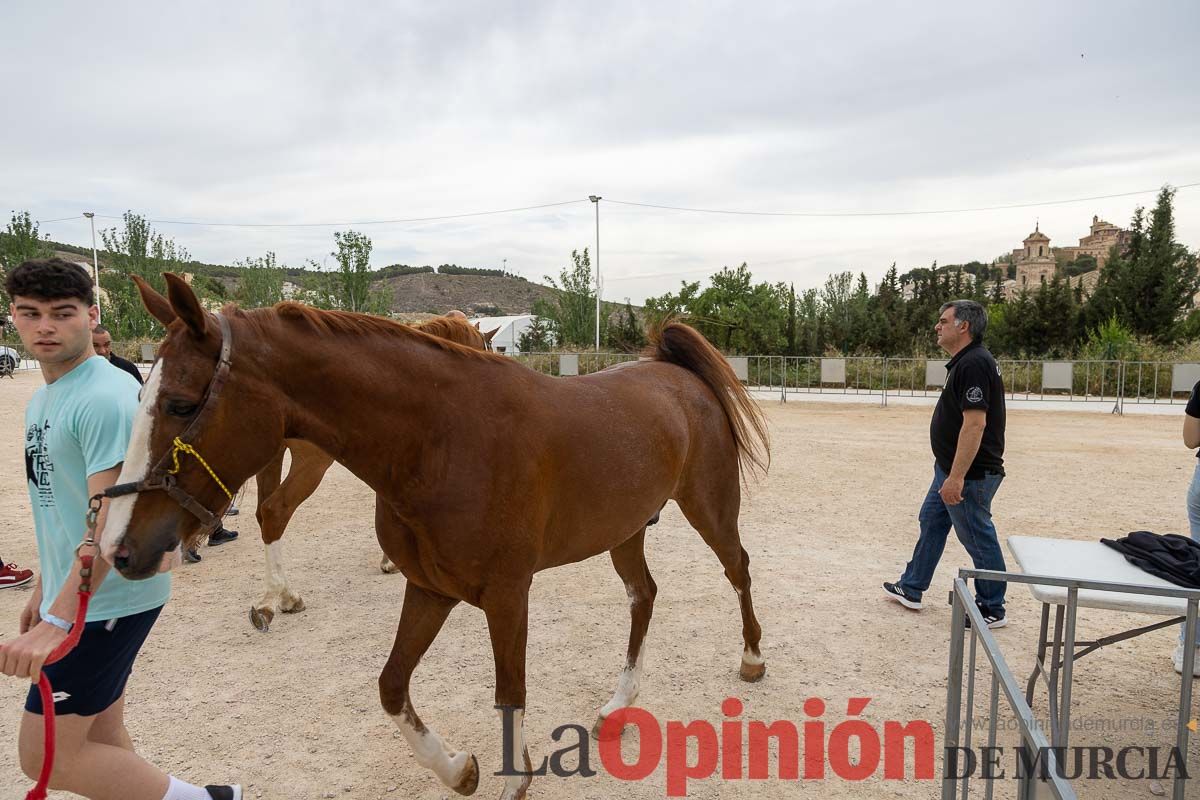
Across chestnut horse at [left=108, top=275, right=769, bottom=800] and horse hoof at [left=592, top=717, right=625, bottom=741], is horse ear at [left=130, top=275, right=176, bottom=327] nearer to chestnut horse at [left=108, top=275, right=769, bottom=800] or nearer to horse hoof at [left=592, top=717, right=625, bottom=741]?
chestnut horse at [left=108, top=275, right=769, bottom=800]

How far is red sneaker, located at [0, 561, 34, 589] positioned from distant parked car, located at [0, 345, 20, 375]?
24.0 metres

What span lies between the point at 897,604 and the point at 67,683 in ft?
14.7

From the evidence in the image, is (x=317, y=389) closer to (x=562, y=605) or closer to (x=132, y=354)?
(x=562, y=605)

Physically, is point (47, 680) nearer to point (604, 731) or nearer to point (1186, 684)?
point (604, 731)

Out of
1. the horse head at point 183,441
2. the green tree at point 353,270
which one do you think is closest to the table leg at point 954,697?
the horse head at point 183,441

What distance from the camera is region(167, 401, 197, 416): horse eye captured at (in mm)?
1771

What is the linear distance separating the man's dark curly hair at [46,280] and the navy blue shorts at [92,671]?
91 centimetres

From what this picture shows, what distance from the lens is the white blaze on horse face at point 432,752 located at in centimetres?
250

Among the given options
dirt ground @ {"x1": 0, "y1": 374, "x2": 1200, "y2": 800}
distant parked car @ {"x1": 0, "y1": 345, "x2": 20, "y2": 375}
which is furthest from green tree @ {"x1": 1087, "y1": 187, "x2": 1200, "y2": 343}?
distant parked car @ {"x1": 0, "y1": 345, "x2": 20, "y2": 375}

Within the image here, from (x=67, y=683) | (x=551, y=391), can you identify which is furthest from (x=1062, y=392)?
(x=67, y=683)

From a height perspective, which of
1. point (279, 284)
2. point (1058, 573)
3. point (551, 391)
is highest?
point (279, 284)

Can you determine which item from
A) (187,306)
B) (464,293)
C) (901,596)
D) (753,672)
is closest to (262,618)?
(753,672)

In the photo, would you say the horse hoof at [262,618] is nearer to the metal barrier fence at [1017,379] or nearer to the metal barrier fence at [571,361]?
the metal barrier fence at [571,361]

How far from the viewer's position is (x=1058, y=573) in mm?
2830
